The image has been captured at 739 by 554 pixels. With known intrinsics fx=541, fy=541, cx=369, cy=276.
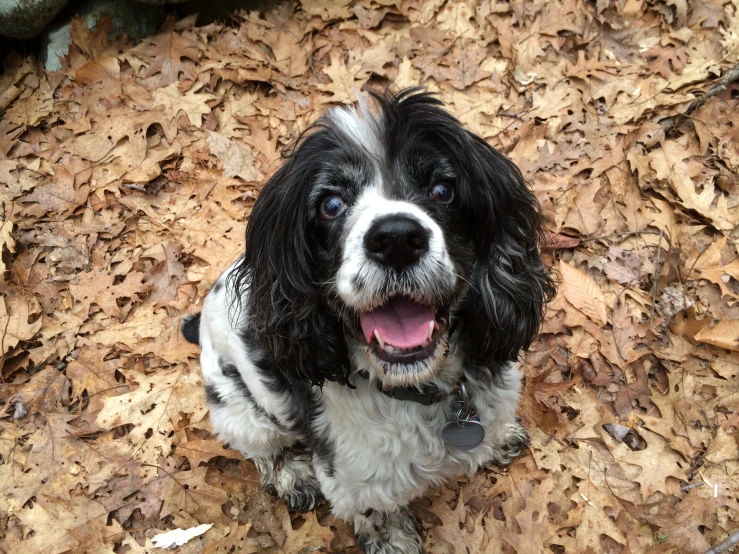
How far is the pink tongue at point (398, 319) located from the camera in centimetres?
267

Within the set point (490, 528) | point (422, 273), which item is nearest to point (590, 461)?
point (490, 528)

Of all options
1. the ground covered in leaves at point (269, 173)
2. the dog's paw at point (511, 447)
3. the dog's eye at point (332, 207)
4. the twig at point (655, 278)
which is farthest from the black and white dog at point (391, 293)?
the twig at point (655, 278)

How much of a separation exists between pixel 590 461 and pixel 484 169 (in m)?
2.44

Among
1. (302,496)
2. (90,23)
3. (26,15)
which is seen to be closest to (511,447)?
(302,496)

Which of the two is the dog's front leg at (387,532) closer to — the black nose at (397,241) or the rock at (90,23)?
the black nose at (397,241)

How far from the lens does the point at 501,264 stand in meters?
2.94

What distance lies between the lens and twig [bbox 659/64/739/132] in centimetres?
544

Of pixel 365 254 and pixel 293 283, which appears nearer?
pixel 365 254

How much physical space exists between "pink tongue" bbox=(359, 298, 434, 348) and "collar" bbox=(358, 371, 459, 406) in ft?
1.33

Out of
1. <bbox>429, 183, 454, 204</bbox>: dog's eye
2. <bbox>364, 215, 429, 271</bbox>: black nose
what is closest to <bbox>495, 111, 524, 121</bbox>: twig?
<bbox>429, 183, 454, 204</bbox>: dog's eye

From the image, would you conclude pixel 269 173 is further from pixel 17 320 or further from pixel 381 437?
pixel 381 437

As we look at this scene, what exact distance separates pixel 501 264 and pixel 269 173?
3.66 metres

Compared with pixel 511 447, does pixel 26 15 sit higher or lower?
higher

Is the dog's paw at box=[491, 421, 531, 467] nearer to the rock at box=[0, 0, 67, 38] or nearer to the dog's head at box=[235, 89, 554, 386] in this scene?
the dog's head at box=[235, 89, 554, 386]
